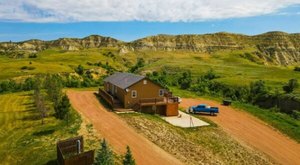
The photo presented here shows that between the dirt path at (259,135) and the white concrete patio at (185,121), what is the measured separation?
2.48 meters

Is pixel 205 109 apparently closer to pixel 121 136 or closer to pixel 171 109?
pixel 171 109

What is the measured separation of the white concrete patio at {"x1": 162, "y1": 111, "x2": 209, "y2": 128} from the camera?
3701 centimetres

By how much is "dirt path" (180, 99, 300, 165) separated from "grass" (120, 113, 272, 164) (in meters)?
1.67

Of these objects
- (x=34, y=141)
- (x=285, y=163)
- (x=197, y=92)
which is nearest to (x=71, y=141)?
(x=34, y=141)

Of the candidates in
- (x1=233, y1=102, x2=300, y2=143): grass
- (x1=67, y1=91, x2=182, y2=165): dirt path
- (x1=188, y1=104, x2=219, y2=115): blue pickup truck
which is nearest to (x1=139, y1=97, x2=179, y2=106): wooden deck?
(x1=188, y1=104, x2=219, y2=115): blue pickup truck

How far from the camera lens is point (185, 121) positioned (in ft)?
126

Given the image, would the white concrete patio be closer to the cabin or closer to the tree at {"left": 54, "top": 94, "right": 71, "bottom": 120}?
the cabin

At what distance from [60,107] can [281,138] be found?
24318 millimetres

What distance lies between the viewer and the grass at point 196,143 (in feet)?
96.0

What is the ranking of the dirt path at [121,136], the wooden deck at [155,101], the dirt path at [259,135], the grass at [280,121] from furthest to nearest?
1. the wooden deck at [155,101]
2. the grass at [280,121]
3. the dirt path at [259,135]
4. the dirt path at [121,136]

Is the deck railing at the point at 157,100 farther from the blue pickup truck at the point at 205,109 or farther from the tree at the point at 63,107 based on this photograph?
the tree at the point at 63,107

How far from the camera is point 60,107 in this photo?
35.1m

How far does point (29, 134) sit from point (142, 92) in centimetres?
1525

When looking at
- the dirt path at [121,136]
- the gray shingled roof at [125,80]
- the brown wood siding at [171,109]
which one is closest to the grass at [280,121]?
the brown wood siding at [171,109]
